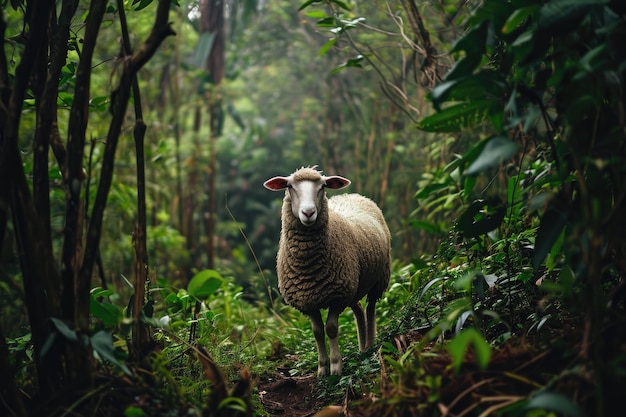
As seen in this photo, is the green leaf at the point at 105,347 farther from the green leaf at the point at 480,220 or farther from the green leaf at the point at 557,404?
the green leaf at the point at 480,220

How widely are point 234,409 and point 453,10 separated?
404 cm

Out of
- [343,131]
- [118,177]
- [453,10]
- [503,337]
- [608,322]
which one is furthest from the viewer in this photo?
[343,131]

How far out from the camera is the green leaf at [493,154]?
1.77m

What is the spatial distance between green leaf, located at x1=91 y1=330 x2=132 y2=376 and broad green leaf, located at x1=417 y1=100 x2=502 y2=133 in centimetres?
134

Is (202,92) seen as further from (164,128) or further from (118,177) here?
(118,177)

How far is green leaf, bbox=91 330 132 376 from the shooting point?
194cm

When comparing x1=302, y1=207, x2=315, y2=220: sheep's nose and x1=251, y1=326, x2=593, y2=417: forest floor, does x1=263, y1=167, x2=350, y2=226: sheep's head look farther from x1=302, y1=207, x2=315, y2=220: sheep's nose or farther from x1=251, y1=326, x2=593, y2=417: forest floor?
x1=251, y1=326, x2=593, y2=417: forest floor

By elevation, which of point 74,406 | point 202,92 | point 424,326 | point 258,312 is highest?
point 202,92

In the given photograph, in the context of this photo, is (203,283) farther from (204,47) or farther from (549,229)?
(204,47)

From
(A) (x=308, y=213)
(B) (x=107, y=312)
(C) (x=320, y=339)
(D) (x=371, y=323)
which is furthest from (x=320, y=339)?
(B) (x=107, y=312)

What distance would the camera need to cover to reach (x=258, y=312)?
6910 millimetres

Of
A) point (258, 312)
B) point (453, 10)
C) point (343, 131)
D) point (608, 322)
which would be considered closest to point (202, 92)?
point (343, 131)

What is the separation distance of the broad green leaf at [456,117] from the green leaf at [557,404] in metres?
0.96

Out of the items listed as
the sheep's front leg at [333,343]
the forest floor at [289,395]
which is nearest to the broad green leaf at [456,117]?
the forest floor at [289,395]
